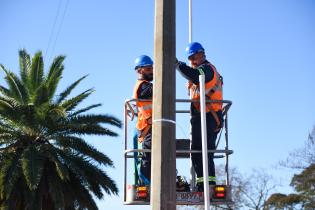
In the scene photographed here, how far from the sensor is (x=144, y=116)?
8523 mm

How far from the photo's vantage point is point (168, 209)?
18.5ft

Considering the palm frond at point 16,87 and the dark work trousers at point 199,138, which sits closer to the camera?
the dark work trousers at point 199,138

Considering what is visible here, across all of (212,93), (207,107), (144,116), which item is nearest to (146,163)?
(144,116)

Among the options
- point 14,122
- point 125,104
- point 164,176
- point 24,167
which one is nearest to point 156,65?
point 164,176

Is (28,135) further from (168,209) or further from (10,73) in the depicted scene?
(168,209)

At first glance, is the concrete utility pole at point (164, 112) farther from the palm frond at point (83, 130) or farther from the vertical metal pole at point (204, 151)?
the palm frond at point (83, 130)

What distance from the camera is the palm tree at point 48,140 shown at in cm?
2084

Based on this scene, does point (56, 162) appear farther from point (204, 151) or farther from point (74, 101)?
point (204, 151)

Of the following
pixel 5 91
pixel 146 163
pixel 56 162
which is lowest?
pixel 146 163

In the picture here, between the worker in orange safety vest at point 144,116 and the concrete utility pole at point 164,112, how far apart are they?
2.28m

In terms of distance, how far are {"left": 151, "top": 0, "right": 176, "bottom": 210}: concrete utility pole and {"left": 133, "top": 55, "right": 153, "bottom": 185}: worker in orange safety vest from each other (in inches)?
90.0

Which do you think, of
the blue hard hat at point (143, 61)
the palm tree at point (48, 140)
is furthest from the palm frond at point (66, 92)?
the blue hard hat at point (143, 61)

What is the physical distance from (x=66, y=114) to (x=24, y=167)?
9.67 feet

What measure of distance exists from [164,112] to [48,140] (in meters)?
17.0
